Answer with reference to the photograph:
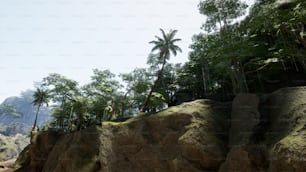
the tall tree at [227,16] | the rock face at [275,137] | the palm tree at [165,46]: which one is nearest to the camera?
the rock face at [275,137]

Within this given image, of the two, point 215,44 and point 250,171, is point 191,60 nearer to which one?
point 215,44

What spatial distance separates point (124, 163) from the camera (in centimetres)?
965

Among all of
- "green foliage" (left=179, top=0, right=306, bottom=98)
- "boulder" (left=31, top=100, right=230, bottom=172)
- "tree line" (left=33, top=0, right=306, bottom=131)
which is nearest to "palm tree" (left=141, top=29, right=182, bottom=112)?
"tree line" (left=33, top=0, right=306, bottom=131)

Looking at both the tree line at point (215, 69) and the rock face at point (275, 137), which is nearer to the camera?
the rock face at point (275, 137)

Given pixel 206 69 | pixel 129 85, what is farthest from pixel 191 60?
pixel 129 85

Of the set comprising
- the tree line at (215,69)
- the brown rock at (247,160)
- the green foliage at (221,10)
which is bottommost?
the brown rock at (247,160)

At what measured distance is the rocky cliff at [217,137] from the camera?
5.95 meters

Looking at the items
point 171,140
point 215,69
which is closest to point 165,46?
point 215,69

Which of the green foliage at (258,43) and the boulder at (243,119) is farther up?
the green foliage at (258,43)

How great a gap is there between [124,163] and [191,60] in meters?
19.1

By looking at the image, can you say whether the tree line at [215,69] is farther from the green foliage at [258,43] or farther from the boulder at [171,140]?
the boulder at [171,140]

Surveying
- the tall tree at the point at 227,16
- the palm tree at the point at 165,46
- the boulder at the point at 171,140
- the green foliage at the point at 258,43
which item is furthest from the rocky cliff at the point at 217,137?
the palm tree at the point at 165,46

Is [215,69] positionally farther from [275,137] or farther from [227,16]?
[275,137]

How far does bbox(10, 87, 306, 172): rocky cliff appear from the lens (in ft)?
19.5
